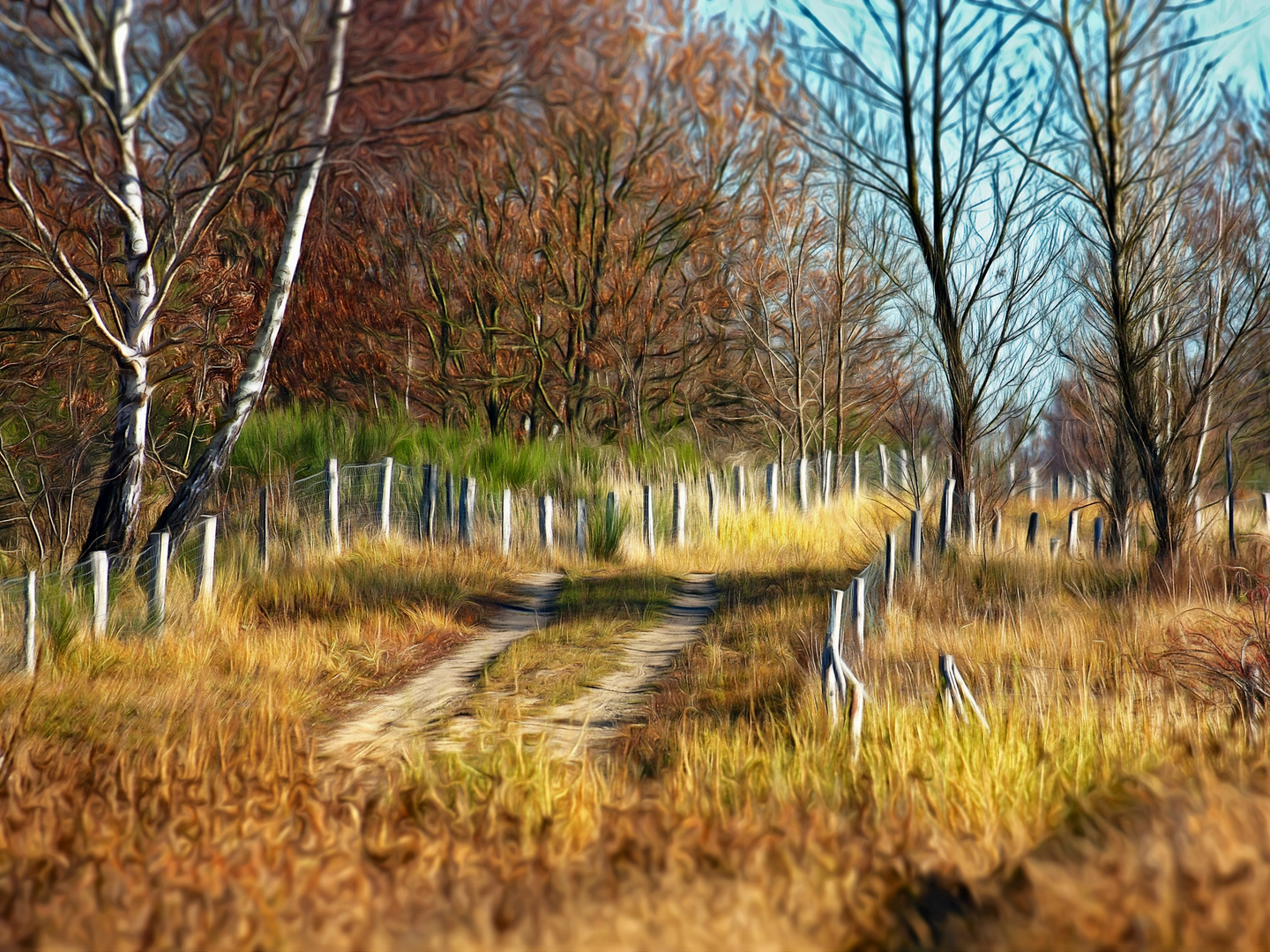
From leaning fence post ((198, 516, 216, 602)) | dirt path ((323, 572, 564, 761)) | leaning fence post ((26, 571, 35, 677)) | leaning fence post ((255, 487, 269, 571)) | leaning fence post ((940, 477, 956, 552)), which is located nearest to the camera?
dirt path ((323, 572, 564, 761))

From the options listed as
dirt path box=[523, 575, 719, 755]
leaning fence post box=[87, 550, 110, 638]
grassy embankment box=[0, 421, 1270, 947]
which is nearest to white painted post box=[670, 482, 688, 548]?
dirt path box=[523, 575, 719, 755]

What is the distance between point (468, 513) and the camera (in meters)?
13.3

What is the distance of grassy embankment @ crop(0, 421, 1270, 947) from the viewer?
306cm

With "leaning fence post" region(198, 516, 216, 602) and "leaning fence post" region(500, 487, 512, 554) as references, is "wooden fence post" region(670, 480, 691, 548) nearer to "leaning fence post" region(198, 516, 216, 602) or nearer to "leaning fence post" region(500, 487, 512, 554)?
"leaning fence post" region(500, 487, 512, 554)

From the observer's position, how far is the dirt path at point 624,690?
593cm

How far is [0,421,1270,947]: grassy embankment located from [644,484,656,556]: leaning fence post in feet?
18.6

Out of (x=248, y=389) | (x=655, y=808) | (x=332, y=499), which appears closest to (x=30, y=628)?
(x=248, y=389)

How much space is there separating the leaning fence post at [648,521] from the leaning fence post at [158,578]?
6.59m

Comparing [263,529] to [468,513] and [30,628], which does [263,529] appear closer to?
[468,513]

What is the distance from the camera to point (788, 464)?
2080 cm

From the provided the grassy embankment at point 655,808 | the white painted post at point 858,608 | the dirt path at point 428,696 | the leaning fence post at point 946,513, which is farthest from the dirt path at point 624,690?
the leaning fence post at point 946,513

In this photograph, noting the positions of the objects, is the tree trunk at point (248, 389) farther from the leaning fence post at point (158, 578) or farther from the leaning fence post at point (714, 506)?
the leaning fence post at point (714, 506)

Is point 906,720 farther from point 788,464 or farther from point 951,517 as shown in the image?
point 788,464

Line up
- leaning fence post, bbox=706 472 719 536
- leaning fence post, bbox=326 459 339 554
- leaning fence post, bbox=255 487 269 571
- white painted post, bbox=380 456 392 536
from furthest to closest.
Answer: leaning fence post, bbox=706 472 719 536 < white painted post, bbox=380 456 392 536 < leaning fence post, bbox=326 459 339 554 < leaning fence post, bbox=255 487 269 571
